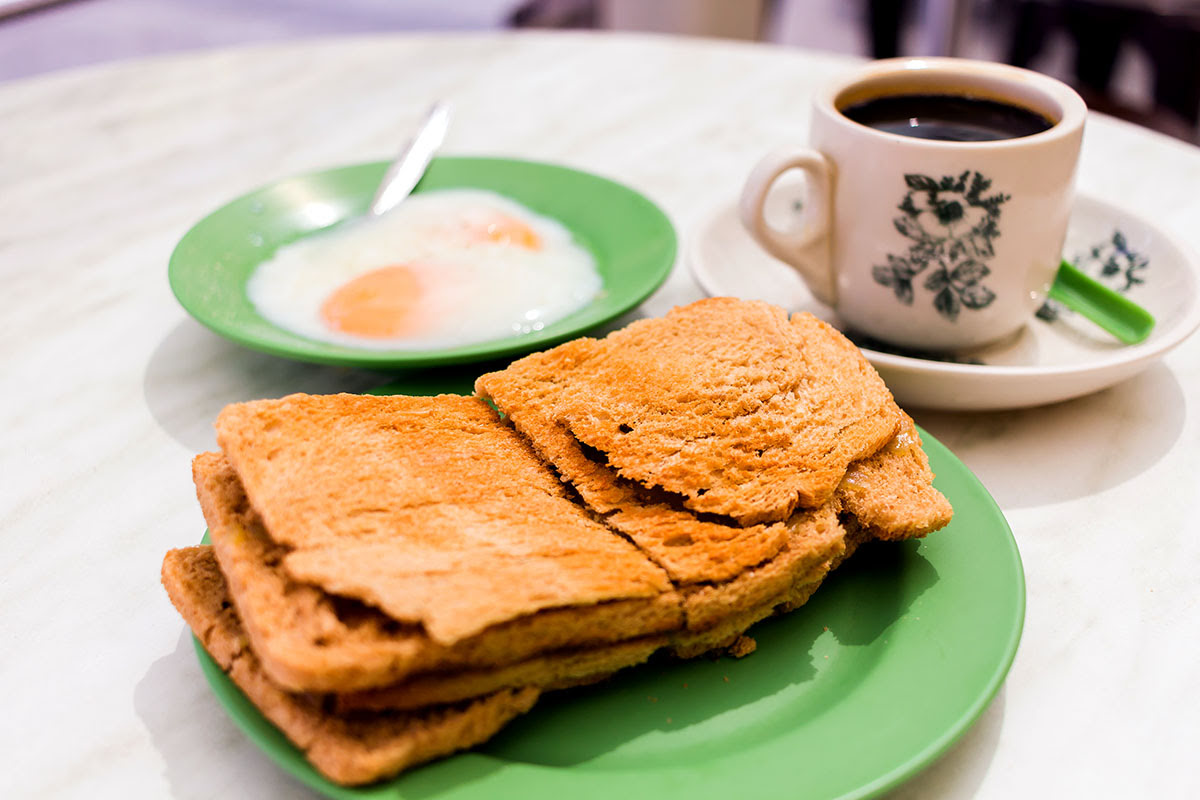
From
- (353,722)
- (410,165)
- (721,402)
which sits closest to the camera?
(353,722)

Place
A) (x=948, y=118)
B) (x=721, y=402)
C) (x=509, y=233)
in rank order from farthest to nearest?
(x=509, y=233), (x=948, y=118), (x=721, y=402)

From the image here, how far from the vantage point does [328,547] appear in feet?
2.72

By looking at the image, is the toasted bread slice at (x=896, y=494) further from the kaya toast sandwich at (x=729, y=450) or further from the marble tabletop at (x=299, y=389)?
the marble tabletop at (x=299, y=389)

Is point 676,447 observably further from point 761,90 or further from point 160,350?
point 761,90

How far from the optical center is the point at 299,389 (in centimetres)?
135

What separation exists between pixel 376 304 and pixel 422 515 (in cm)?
60

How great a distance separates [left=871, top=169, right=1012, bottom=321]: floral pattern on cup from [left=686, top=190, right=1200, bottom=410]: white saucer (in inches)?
3.8

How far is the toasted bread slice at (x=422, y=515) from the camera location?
0.78 m

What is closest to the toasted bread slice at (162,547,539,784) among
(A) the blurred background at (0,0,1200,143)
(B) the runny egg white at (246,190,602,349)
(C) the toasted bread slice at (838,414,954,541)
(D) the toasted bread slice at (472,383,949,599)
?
(D) the toasted bread slice at (472,383,949,599)

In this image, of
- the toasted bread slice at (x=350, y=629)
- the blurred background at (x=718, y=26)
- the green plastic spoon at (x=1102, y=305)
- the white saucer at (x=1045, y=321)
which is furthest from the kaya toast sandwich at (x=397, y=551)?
the blurred background at (x=718, y=26)

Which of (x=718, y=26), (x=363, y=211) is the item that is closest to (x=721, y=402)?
(x=363, y=211)

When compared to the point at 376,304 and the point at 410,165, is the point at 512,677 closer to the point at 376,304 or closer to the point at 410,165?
the point at 376,304

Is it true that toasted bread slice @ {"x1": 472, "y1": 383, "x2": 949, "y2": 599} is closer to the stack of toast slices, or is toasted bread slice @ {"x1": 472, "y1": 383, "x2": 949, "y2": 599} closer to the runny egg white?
the stack of toast slices

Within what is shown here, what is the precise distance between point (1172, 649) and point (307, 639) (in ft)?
2.68
